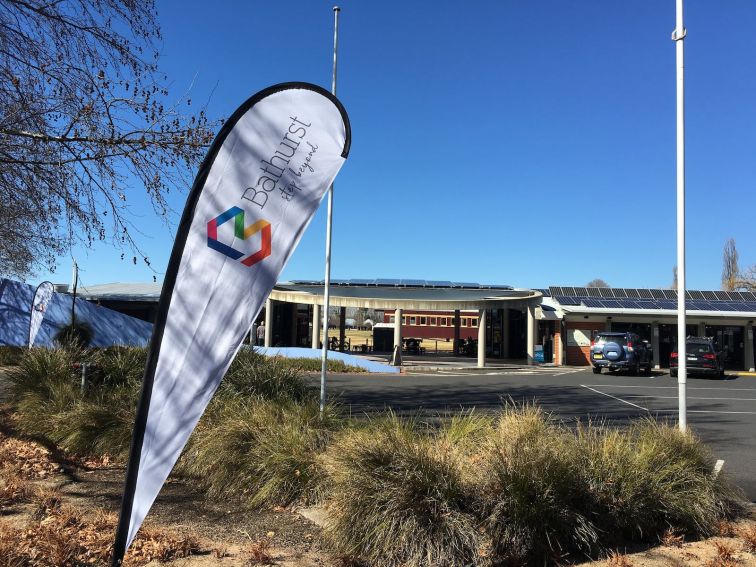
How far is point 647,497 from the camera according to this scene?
15.5 feet

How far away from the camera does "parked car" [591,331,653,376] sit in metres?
25.3

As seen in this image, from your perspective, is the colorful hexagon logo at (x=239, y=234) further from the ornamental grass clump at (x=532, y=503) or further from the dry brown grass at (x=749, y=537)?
the dry brown grass at (x=749, y=537)

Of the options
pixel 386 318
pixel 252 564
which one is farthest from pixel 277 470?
pixel 386 318

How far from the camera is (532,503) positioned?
4316 mm

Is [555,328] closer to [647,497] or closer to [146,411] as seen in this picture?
[647,497]

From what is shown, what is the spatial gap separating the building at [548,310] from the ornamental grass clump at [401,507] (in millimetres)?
23741

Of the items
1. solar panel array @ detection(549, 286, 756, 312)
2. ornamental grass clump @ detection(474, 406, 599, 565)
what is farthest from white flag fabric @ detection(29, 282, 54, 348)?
solar panel array @ detection(549, 286, 756, 312)

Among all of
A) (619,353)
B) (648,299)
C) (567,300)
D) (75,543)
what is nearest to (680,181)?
(75,543)

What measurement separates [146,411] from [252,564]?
5.22ft

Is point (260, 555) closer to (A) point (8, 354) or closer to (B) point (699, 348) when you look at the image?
(A) point (8, 354)

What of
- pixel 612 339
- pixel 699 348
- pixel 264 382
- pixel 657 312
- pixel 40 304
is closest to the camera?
pixel 264 382

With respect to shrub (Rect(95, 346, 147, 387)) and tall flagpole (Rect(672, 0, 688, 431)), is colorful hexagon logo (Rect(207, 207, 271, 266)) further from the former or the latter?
shrub (Rect(95, 346, 147, 387))

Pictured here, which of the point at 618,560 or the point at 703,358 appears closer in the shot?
the point at 618,560

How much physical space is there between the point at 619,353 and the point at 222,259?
82.0 feet
